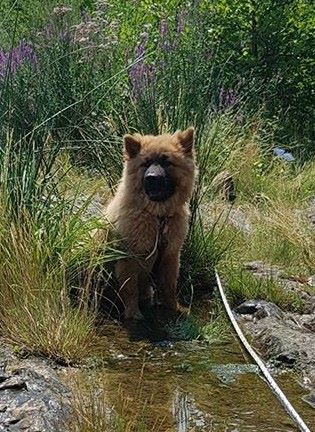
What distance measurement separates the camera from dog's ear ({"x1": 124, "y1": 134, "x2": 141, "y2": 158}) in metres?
5.63

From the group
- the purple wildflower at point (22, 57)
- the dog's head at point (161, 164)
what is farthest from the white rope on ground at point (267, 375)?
the purple wildflower at point (22, 57)

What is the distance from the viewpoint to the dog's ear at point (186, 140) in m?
5.67

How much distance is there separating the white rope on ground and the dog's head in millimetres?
761

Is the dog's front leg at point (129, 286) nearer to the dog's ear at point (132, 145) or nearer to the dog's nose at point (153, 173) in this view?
the dog's nose at point (153, 173)

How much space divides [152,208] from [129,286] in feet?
1.72

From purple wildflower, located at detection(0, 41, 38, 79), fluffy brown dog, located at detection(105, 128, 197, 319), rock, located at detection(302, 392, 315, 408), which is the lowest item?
rock, located at detection(302, 392, 315, 408)

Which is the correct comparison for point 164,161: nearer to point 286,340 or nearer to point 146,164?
point 146,164

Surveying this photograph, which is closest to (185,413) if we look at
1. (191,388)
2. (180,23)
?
(191,388)

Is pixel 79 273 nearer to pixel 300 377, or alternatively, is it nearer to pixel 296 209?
pixel 300 377

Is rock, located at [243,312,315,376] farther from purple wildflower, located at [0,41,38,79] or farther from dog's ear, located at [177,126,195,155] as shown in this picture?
purple wildflower, located at [0,41,38,79]

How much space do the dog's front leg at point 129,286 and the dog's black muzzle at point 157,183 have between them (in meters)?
0.45

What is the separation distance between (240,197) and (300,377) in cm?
429

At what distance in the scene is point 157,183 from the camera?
5562mm

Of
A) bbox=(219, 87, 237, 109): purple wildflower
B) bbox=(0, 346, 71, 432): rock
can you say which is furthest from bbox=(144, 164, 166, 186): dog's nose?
bbox=(219, 87, 237, 109): purple wildflower
